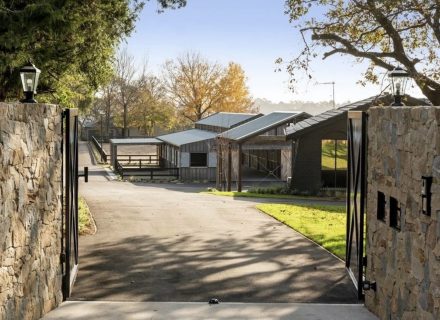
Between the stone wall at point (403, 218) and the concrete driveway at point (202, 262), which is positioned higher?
the stone wall at point (403, 218)

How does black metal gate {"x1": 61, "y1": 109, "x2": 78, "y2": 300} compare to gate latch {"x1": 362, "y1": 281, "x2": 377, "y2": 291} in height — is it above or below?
above

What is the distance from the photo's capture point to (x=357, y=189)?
31.2 ft

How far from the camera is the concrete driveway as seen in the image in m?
9.48

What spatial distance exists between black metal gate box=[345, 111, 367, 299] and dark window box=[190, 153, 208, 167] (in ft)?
106

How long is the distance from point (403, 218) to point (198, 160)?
36.1 m

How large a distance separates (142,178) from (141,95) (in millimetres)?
32278

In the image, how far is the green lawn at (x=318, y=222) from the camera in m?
13.7

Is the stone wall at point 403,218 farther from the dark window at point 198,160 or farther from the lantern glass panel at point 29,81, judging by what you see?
the dark window at point 198,160

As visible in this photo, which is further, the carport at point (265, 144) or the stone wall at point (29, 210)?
the carport at point (265, 144)

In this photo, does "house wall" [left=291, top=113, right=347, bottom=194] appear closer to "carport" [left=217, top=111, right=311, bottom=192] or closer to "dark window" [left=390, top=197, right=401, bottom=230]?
"carport" [left=217, top=111, right=311, bottom=192]

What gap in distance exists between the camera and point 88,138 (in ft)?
258

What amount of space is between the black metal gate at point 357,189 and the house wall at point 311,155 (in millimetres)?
18766

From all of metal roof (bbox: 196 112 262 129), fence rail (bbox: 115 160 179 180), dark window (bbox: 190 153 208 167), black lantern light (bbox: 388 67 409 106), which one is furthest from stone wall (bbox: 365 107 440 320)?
metal roof (bbox: 196 112 262 129)

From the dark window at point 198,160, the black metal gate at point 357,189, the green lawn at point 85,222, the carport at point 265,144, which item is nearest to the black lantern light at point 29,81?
the black metal gate at point 357,189
